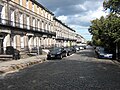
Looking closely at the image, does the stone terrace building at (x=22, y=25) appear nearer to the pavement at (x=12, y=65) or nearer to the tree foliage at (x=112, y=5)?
the pavement at (x=12, y=65)

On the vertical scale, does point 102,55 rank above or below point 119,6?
below

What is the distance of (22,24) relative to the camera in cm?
4216

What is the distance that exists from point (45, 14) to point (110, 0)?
3442cm

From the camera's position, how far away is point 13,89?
9.88 m

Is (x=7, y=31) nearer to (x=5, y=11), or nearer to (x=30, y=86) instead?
(x=5, y=11)

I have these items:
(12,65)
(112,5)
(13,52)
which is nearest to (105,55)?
(112,5)

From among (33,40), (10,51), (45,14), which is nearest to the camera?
(10,51)

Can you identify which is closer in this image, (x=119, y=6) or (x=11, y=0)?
(x=119, y=6)

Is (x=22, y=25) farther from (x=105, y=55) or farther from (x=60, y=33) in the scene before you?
(x=60, y=33)

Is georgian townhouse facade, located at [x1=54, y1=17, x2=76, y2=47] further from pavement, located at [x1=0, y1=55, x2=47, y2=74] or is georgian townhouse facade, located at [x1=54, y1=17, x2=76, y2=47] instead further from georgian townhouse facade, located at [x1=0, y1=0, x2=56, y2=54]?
pavement, located at [x1=0, y1=55, x2=47, y2=74]

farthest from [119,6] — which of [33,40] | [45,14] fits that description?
[45,14]

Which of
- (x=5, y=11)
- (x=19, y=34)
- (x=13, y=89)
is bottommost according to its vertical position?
(x=13, y=89)

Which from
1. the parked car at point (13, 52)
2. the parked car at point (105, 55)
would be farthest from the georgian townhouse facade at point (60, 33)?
the parked car at point (13, 52)

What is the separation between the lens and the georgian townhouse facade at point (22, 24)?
35.1 m
